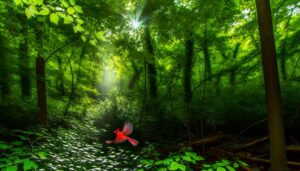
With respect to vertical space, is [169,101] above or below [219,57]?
below

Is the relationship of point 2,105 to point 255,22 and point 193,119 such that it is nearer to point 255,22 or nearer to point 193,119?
point 193,119

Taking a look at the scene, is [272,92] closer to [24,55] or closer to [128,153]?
[128,153]

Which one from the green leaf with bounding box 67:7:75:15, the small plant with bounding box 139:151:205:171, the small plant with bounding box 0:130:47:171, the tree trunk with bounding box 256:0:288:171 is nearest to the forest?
the tree trunk with bounding box 256:0:288:171

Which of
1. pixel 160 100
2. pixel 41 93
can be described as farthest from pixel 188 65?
pixel 41 93

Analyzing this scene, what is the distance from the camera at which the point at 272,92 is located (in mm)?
4789

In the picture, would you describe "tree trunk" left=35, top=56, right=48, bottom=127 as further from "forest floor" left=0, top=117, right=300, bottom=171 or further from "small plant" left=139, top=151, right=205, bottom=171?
"small plant" left=139, top=151, right=205, bottom=171

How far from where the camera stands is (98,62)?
37.7 ft

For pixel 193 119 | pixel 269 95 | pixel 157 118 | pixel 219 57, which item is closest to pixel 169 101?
pixel 157 118

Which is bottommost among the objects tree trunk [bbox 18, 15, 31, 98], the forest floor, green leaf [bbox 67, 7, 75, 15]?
the forest floor

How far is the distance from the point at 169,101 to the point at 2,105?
6944 mm

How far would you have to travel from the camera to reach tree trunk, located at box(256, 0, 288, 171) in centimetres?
473

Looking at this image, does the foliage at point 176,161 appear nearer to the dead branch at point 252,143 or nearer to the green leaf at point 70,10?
the green leaf at point 70,10

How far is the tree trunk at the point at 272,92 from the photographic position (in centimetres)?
473

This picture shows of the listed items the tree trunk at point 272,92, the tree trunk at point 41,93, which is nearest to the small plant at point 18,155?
the tree trunk at point 272,92
